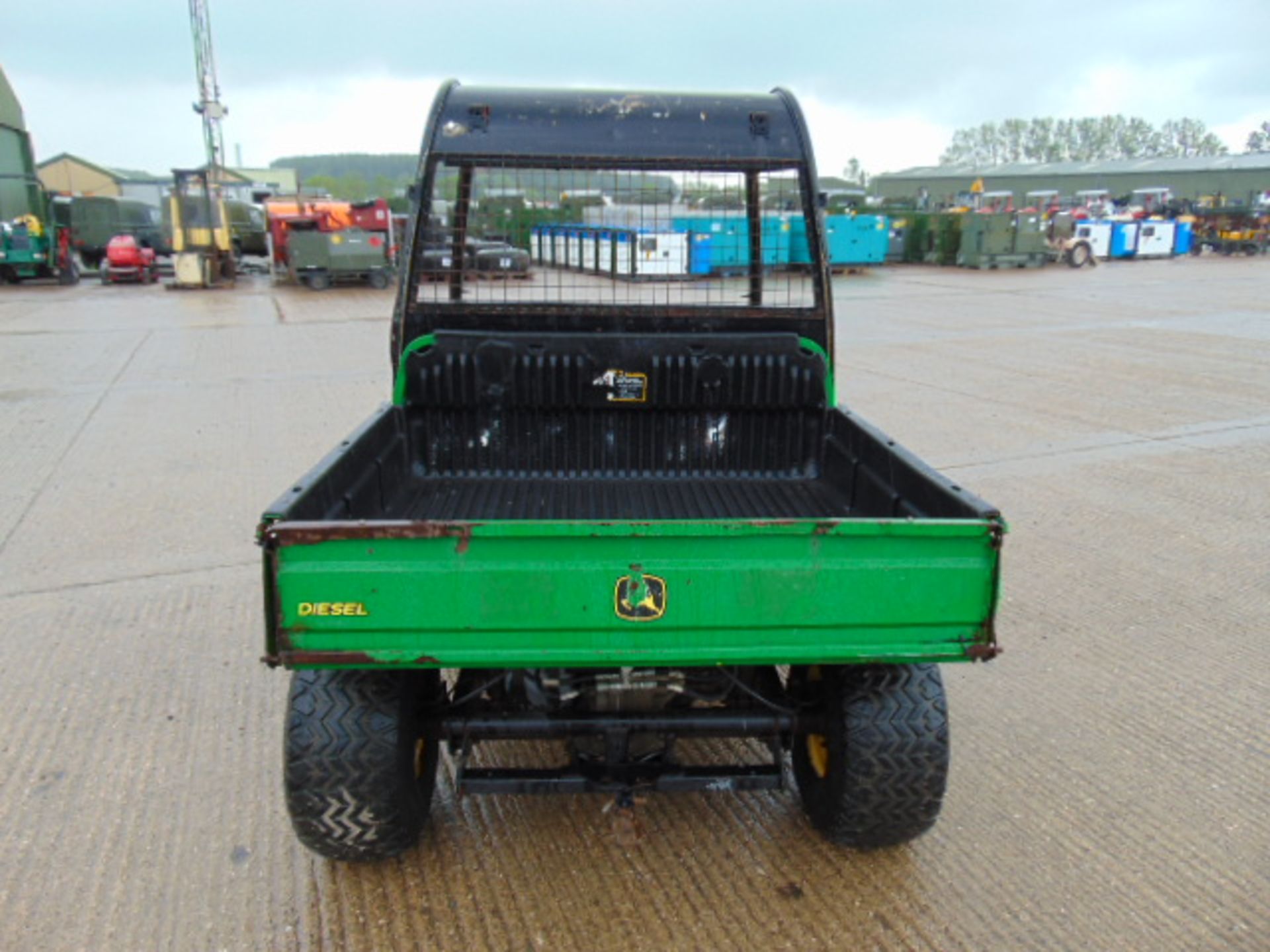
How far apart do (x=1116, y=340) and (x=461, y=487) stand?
34.9 ft

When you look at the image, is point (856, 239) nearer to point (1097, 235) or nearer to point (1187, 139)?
point (1097, 235)

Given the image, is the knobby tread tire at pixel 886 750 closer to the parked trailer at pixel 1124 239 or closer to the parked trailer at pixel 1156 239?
the parked trailer at pixel 1124 239

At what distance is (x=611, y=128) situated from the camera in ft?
11.7

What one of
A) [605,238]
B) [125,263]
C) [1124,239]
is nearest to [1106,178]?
[1124,239]

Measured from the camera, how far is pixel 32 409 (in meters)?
8.13

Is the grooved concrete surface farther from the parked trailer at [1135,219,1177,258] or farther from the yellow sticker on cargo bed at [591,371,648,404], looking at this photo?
the parked trailer at [1135,219,1177,258]

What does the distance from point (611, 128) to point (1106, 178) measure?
6504 cm

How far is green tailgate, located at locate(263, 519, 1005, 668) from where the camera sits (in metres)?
2.20

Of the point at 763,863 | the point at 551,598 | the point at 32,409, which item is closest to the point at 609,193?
the point at 551,598

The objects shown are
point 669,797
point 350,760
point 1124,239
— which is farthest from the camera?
point 1124,239

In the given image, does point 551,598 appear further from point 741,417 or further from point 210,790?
point 741,417

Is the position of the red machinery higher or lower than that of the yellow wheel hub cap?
higher

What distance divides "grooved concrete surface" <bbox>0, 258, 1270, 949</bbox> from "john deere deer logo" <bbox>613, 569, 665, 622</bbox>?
892 millimetres

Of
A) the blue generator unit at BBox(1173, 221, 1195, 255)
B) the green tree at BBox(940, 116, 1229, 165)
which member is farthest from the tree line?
the blue generator unit at BBox(1173, 221, 1195, 255)
